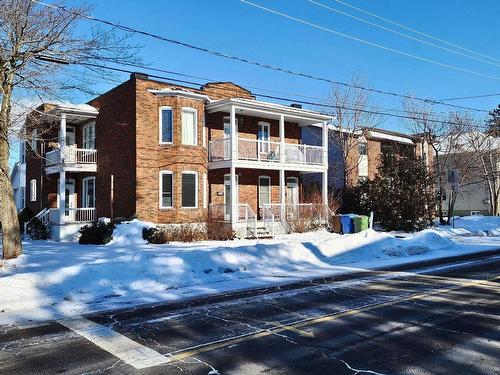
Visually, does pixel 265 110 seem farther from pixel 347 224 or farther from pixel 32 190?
pixel 32 190

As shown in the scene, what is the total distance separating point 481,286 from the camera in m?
10.1

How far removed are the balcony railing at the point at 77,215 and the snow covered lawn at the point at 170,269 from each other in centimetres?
666

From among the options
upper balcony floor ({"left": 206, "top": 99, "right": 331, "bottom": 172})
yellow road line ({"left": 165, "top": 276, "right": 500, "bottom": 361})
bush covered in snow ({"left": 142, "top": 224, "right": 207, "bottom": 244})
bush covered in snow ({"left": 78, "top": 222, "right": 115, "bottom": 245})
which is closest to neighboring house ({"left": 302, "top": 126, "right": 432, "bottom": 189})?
upper balcony floor ({"left": 206, "top": 99, "right": 331, "bottom": 172})

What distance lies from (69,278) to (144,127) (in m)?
13.7

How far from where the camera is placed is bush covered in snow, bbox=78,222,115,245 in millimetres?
20172

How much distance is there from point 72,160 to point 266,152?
10.6m

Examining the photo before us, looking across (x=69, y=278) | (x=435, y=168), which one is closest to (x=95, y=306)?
(x=69, y=278)

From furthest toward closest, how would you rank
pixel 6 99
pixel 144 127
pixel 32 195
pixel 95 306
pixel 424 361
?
pixel 32 195
pixel 144 127
pixel 6 99
pixel 95 306
pixel 424 361

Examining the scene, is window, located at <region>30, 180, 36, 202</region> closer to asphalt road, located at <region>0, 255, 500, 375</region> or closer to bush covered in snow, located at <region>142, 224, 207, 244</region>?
bush covered in snow, located at <region>142, 224, 207, 244</region>

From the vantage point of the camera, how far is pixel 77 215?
2594 centimetres

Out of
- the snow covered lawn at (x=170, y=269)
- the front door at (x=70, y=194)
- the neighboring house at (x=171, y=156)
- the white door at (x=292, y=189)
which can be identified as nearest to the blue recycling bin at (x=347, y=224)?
the neighboring house at (x=171, y=156)

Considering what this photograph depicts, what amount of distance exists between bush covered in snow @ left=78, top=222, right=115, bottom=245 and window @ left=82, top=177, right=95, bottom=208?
605 centimetres

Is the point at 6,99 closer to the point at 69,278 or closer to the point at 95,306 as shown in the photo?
the point at 69,278

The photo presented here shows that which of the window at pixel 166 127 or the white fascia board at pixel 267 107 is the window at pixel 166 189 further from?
the white fascia board at pixel 267 107
